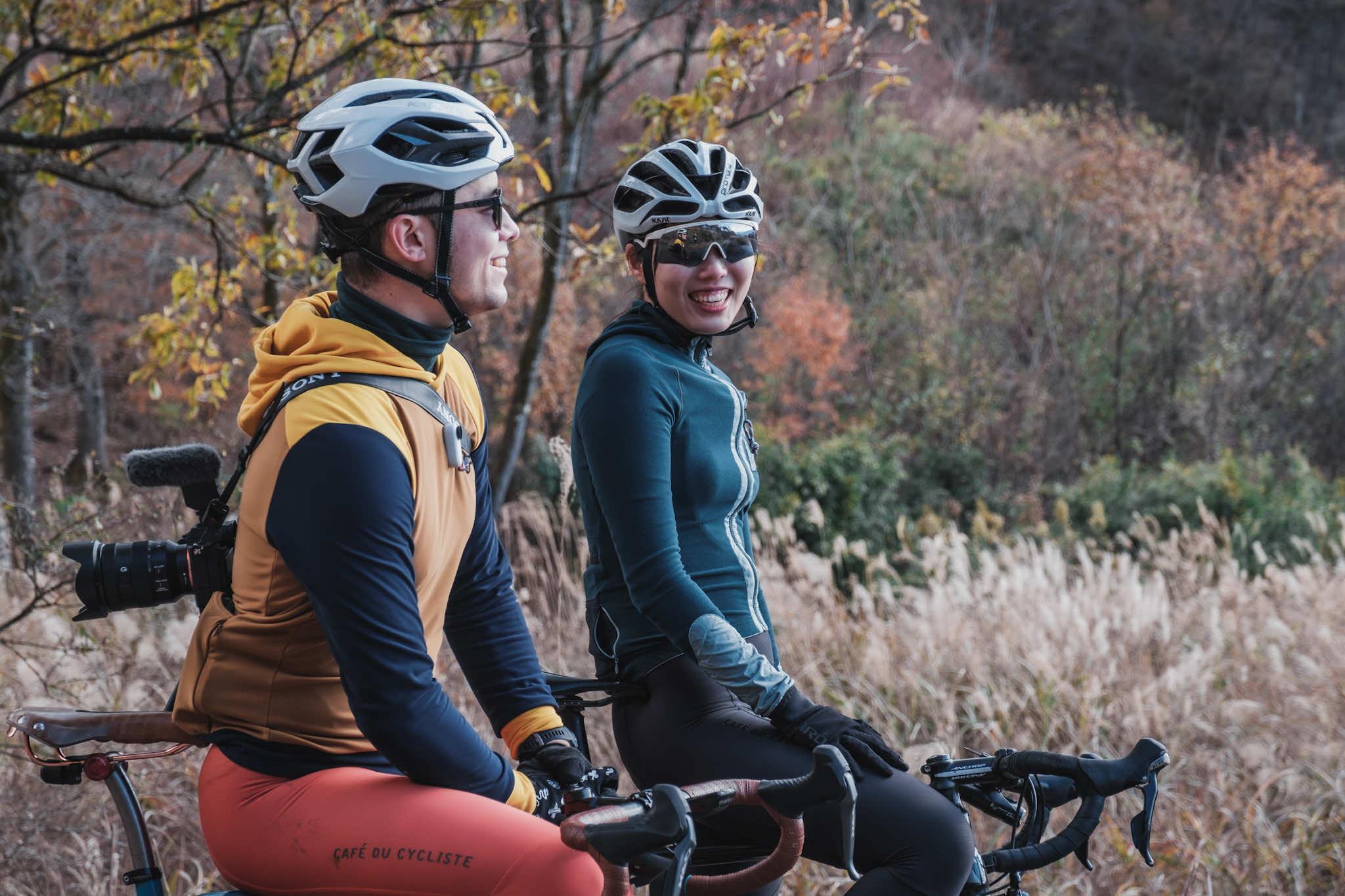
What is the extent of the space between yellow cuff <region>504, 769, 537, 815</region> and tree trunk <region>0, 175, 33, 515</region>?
5370 millimetres

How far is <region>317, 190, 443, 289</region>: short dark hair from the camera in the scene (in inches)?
68.8

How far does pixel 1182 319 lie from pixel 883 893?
1411 cm

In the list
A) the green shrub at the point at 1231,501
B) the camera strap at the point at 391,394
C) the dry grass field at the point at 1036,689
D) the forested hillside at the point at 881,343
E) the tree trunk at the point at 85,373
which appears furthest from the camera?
the tree trunk at the point at 85,373

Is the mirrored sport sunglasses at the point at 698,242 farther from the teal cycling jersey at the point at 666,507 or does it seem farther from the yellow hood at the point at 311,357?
the yellow hood at the point at 311,357

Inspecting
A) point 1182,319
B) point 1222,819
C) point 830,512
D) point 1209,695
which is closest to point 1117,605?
point 1209,695

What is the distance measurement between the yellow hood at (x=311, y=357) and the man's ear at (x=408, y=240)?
13cm

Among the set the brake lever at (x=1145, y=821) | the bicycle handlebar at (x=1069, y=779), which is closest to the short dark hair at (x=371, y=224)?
the bicycle handlebar at (x=1069, y=779)

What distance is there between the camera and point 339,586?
1.51 metres

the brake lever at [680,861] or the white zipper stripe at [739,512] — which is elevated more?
the white zipper stripe at [739,512]

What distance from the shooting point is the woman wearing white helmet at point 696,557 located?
1957 millimetres

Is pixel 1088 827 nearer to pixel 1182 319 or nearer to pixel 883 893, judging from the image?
pixel 883 893

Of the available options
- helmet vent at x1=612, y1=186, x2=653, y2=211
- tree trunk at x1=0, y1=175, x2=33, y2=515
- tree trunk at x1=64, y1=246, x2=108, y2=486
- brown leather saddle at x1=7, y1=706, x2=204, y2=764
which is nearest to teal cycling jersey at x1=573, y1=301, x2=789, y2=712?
helmet vent at x1=612, y1=186, x2=653, y2=211

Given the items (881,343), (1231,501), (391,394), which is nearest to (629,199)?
(391,394)

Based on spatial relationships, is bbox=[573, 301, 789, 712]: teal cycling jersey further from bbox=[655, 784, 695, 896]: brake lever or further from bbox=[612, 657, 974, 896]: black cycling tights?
bbox=[655, 784, 695, 896]: brake lever
